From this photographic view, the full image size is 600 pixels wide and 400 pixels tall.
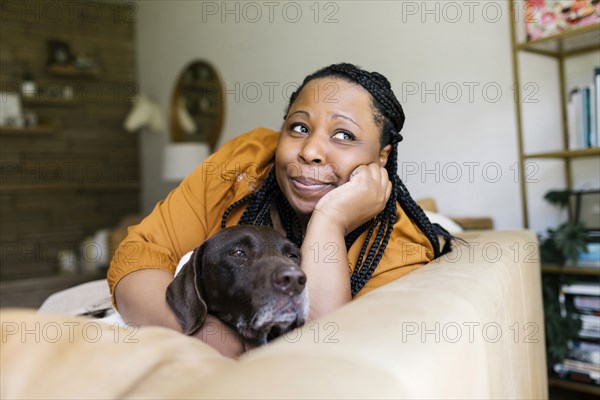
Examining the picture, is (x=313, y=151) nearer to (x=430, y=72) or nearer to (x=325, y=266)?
(x=325, y=266)

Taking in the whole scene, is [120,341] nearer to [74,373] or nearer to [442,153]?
[74,373]

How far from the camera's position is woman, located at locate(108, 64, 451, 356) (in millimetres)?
1100

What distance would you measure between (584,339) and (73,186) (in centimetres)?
478

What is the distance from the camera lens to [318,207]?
117cm

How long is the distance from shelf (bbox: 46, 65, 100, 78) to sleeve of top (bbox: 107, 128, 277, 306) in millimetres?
4527

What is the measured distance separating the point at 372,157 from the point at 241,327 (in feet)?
1.88

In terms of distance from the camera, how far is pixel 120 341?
1.73ft

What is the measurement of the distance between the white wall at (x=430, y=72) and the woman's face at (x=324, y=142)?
1.93 meters

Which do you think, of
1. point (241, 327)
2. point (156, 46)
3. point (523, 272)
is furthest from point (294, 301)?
point (156, 46)

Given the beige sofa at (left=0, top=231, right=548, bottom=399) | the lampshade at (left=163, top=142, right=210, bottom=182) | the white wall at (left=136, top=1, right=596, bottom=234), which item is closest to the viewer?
the beige sofa at (left=0, top=231, right=548, bottom=399)

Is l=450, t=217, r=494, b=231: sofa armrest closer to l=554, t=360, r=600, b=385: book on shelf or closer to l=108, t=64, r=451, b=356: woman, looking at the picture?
l=554, t=360, r=600, b=385: book on shelf

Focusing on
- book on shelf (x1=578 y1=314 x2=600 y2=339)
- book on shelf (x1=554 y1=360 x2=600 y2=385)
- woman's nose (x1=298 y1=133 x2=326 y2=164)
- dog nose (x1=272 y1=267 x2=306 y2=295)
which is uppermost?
woman's nose (x1=298 y1=133 x2=326 y2=164)

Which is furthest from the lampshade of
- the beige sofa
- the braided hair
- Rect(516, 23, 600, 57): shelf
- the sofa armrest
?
the beige sofa

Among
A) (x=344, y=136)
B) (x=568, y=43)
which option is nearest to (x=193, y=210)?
(x=344, y=136)
